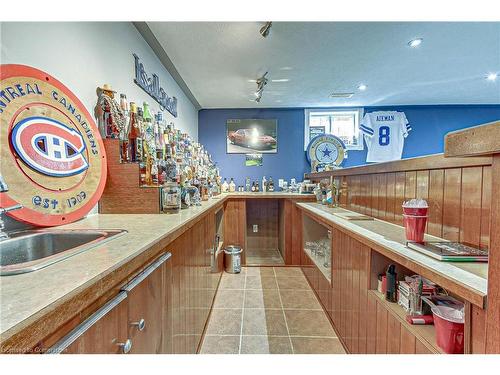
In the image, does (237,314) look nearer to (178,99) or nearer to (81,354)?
(81,354)

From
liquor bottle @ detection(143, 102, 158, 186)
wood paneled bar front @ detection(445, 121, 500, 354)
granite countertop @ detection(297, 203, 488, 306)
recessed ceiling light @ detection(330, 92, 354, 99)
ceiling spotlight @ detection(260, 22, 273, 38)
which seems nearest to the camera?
wood paneled bar front @ detection(445, 121, 500, 354)

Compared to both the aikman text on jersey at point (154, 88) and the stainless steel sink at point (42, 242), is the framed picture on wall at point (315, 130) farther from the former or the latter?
the stainless steel sink at point (42, 242)

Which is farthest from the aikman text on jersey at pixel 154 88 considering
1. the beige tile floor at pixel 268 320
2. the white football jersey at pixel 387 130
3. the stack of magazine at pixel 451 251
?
the white football jersey at pixel 387 130

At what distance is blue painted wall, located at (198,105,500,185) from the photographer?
175 inches

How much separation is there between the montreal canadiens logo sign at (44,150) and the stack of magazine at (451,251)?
1.51m

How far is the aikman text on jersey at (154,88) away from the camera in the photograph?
2068 millimetres

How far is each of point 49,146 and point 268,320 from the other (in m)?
1.96

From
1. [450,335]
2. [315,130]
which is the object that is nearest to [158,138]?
[450,335]

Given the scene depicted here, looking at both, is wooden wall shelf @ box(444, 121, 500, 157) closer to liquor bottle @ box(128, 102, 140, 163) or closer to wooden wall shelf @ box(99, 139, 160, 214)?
wooden wall shelf @ box(99, 139, 160, 214)

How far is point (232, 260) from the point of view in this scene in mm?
3172

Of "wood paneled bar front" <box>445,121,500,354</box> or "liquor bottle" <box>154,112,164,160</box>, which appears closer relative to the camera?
"wood paneled bar front" <box>445,121,500,354</box>

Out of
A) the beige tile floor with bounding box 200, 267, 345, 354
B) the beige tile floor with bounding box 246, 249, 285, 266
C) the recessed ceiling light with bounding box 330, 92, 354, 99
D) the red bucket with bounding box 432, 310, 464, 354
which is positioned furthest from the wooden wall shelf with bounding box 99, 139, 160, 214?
the recessed ceiling light with bounding box 330, 92, 354, 99

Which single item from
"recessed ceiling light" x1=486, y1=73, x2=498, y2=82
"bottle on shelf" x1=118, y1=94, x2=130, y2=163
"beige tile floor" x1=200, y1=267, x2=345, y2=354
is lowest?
"beige tile floor" x1=200, y1=267, x2=345, y2=354

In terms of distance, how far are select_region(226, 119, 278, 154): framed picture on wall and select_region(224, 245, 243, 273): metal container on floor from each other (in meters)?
1.95
